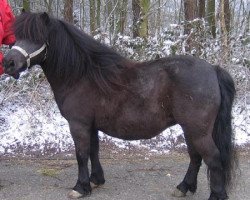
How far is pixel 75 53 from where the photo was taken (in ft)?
13.1

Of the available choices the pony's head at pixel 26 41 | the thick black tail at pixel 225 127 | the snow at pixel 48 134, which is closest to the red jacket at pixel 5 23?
the pony's head at pixel 26 41

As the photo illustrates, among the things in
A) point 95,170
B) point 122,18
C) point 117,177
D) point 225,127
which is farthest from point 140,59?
point 225,127

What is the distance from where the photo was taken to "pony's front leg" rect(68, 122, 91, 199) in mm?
4016

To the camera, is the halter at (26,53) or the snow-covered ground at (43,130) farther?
the snow-covered ground at (43,130)

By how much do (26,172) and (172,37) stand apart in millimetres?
4102

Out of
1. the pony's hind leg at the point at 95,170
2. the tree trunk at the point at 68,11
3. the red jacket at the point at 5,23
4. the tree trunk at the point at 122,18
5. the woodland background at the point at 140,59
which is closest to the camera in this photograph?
the red jacket at the point at 5,23

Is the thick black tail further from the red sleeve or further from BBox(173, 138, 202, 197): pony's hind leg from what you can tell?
the red sleeve

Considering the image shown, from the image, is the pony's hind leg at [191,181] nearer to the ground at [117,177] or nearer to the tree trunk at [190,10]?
the ground at [117,177]

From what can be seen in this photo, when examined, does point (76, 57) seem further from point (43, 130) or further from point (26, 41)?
point (43, 130)

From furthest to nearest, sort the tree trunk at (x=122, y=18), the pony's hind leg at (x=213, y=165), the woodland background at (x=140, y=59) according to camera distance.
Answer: the tree trunk at (x=122, y=18)
the woodland background at (x=140, y=59)
the pony's hind leg at (x=213, y=165)

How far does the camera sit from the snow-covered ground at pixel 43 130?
5789 mm

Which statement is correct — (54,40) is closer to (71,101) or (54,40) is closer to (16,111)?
(71,101)

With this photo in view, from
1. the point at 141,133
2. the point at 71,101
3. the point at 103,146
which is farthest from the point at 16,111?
the point at 141,133

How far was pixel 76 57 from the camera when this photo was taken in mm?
4012
